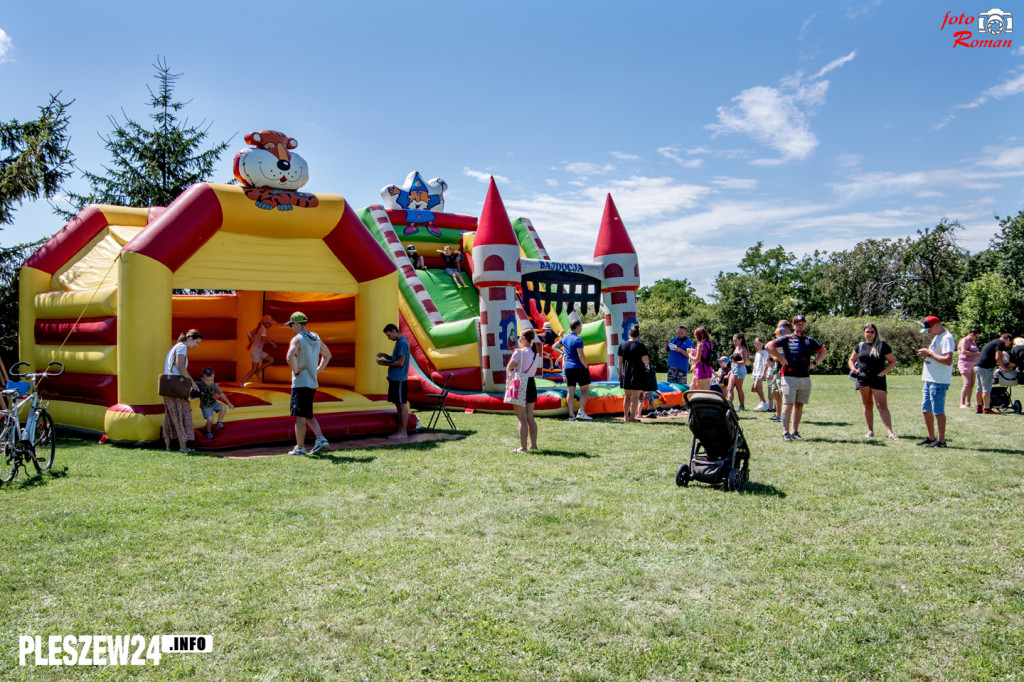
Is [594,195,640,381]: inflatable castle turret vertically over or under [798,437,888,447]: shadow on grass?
over

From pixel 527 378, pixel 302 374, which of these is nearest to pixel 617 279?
pixel 527 378

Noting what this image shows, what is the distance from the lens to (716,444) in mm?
5652

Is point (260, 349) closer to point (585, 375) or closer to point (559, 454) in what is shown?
point (585, 375)

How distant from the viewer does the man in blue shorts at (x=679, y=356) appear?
35.9 ft

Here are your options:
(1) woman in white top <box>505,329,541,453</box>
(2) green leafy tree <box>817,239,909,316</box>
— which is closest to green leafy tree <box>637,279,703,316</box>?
(2) green leafy tree <box>817,239,909,316</box>

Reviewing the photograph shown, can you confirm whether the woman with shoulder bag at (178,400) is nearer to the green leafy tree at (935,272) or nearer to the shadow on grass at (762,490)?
the shadow on grass at (762,490)

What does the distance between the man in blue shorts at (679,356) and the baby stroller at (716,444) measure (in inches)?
194

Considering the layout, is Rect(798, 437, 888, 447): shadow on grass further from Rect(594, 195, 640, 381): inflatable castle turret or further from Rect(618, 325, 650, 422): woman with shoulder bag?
Rect(594, 195, 640, 381): inflatable castle turret

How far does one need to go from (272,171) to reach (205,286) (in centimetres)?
159

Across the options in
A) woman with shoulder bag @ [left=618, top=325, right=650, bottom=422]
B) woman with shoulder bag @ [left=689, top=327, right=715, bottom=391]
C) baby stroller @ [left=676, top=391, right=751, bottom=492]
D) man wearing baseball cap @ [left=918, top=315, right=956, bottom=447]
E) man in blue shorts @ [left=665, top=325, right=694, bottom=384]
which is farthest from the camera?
man in blue shorts @ [left=665, top=325, right=694, bottom=384]

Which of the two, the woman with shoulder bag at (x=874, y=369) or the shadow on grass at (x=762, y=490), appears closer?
the shadow on grass at (x=762, y=490)

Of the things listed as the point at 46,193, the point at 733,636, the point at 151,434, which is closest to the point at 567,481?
the point at 733,636

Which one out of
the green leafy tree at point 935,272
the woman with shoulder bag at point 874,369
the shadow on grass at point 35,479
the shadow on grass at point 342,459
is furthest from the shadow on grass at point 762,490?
the green leafy tree at point 935,272

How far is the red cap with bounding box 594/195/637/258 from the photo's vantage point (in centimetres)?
1276
